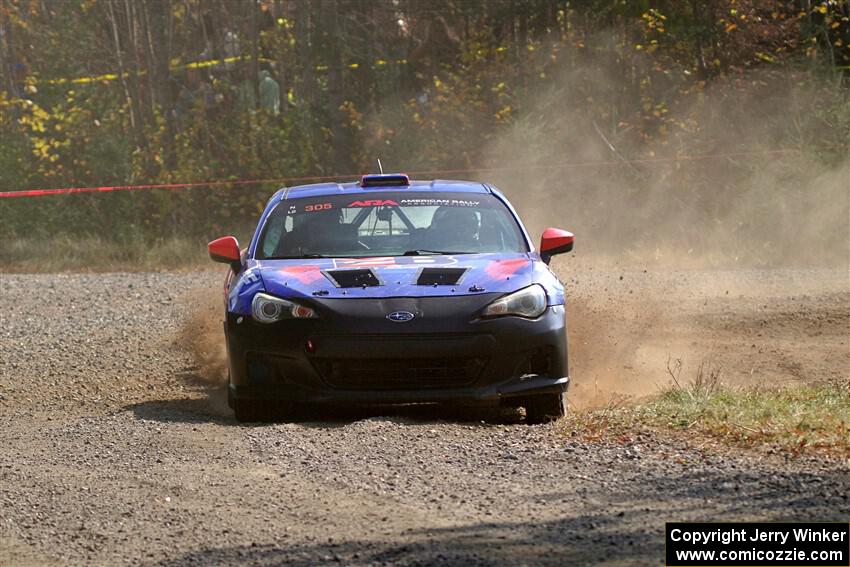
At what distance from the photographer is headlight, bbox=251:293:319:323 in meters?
8.48

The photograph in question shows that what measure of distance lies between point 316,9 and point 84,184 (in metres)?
6.18

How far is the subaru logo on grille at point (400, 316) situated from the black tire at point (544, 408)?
3.07 ft

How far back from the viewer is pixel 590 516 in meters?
5.71

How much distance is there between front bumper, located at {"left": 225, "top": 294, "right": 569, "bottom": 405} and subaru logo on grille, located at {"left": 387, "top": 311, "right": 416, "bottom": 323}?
0.8 inches

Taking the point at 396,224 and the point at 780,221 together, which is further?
the point at 780,221

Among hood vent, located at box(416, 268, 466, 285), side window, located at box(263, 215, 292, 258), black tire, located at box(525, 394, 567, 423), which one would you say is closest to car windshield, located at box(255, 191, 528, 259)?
side window, located at box(263, 215, 292, 258)

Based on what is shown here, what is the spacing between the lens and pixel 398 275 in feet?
28.8

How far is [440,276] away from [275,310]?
105 centimetres

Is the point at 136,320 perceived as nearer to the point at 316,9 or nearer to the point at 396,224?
the point at 396,224

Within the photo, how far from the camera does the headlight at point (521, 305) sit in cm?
847

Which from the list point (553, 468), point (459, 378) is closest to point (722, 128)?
point (459, 378)

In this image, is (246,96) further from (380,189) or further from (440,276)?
(440,276)

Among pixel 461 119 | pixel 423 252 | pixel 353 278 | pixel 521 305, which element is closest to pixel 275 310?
pixel 353 278

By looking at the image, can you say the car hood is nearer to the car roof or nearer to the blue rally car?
the blue rally car
